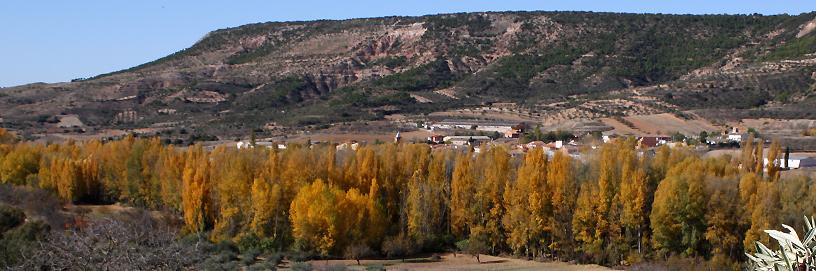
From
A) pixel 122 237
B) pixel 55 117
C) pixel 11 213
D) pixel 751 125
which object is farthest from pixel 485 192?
pixel 55 117

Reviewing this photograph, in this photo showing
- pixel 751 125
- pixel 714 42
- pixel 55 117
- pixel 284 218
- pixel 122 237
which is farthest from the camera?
pixel 714 42

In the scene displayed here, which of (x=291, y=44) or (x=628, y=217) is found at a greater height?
(x=291, y=44)

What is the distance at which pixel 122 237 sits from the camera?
16672 mm

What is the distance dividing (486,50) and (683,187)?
7573 cm

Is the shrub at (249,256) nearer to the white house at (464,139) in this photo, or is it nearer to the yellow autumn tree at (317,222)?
the yellow autumn tree at (317,222)

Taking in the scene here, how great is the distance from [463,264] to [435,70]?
69.5m

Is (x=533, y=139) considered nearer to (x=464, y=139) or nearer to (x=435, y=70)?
(x=464, y=139)

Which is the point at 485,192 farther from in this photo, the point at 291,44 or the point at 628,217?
the point at 291,44

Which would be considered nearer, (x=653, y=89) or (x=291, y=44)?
(x=653, y=89)

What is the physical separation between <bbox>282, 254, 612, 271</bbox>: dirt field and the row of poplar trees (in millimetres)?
662

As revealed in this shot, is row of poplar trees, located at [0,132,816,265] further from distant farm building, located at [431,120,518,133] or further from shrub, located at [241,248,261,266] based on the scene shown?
distant farm building, located at [431,120,518,133]

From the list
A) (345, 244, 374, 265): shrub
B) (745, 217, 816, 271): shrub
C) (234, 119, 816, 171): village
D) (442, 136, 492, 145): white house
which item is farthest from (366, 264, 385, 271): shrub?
(442, 136, 492, 145): white house

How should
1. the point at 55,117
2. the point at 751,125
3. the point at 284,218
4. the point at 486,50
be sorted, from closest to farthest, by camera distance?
the point at 284,218, the point at 751,125, the point at 55,117, the point at 486,50

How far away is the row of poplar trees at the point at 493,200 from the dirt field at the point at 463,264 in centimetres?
66
